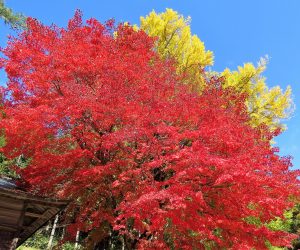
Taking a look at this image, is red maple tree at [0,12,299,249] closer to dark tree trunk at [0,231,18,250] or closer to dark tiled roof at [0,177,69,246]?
dark tiled roof at [0,177,69,246]

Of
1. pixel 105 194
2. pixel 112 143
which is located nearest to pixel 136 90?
pixel 112 143

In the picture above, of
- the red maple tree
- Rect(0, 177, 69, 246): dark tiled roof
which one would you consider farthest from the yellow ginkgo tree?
Rect(0, 177, 69, 246): dark tiled roof

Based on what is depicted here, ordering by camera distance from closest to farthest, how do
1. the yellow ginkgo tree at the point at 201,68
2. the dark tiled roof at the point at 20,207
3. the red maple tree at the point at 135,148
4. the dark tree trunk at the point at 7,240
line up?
the dark tiled roof at the point at 20,207, the dark tree trunk at the point at 7,240, the red maple tree at the point at 135,148, the yellow ginkgo tree at the point at 201,68

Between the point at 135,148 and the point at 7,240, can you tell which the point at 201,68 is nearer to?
the point at 135,148

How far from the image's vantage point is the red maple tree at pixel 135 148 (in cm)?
1129

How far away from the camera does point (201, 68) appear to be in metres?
27.8

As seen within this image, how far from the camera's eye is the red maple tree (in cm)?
1129

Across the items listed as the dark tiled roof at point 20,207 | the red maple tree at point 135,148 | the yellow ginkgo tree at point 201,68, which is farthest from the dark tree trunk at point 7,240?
the yellow ginkgo tree at point 201,68

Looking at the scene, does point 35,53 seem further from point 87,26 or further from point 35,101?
point 87,26

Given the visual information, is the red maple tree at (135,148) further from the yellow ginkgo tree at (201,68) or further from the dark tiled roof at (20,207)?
the yellow ginkgo tree at (201,68)

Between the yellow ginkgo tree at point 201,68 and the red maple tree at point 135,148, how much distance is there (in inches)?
471

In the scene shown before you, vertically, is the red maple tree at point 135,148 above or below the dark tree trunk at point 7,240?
above

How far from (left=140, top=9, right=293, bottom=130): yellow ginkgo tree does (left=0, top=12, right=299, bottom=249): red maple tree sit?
11953 mm

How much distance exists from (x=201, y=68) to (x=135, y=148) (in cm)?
1627
